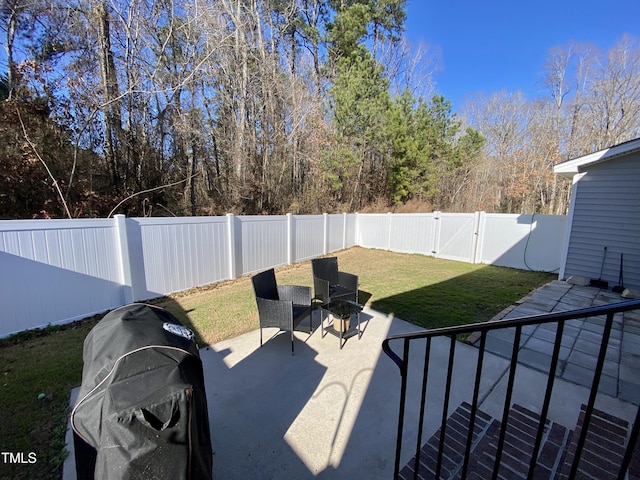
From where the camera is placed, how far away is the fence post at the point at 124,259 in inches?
181

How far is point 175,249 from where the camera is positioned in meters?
5.52

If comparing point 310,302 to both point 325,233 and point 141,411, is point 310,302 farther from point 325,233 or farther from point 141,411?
point 325,233

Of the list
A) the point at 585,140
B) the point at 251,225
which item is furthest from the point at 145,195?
the point at 585,140

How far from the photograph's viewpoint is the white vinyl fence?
3.76m

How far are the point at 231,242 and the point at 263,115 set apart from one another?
643cm

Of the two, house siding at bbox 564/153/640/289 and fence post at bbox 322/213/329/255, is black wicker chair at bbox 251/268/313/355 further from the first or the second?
house siding at bbox 564/153/640/289

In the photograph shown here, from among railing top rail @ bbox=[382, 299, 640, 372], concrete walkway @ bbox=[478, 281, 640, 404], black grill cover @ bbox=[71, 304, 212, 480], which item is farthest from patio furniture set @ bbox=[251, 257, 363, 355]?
railing top rail @ bbox=[382, 299, 640, 372]

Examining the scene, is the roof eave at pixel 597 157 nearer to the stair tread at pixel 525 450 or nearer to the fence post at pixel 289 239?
the stair tread at pixel 525 450

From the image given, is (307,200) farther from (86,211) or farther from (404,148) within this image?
(86,211)

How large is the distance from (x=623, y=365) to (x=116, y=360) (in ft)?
15.9

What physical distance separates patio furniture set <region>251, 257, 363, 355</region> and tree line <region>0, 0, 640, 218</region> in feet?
14.2

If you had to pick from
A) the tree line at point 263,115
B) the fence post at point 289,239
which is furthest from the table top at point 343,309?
the tree line at point 263,115

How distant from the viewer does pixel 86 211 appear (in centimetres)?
589

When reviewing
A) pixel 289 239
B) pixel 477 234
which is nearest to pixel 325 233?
pixel 289 239
